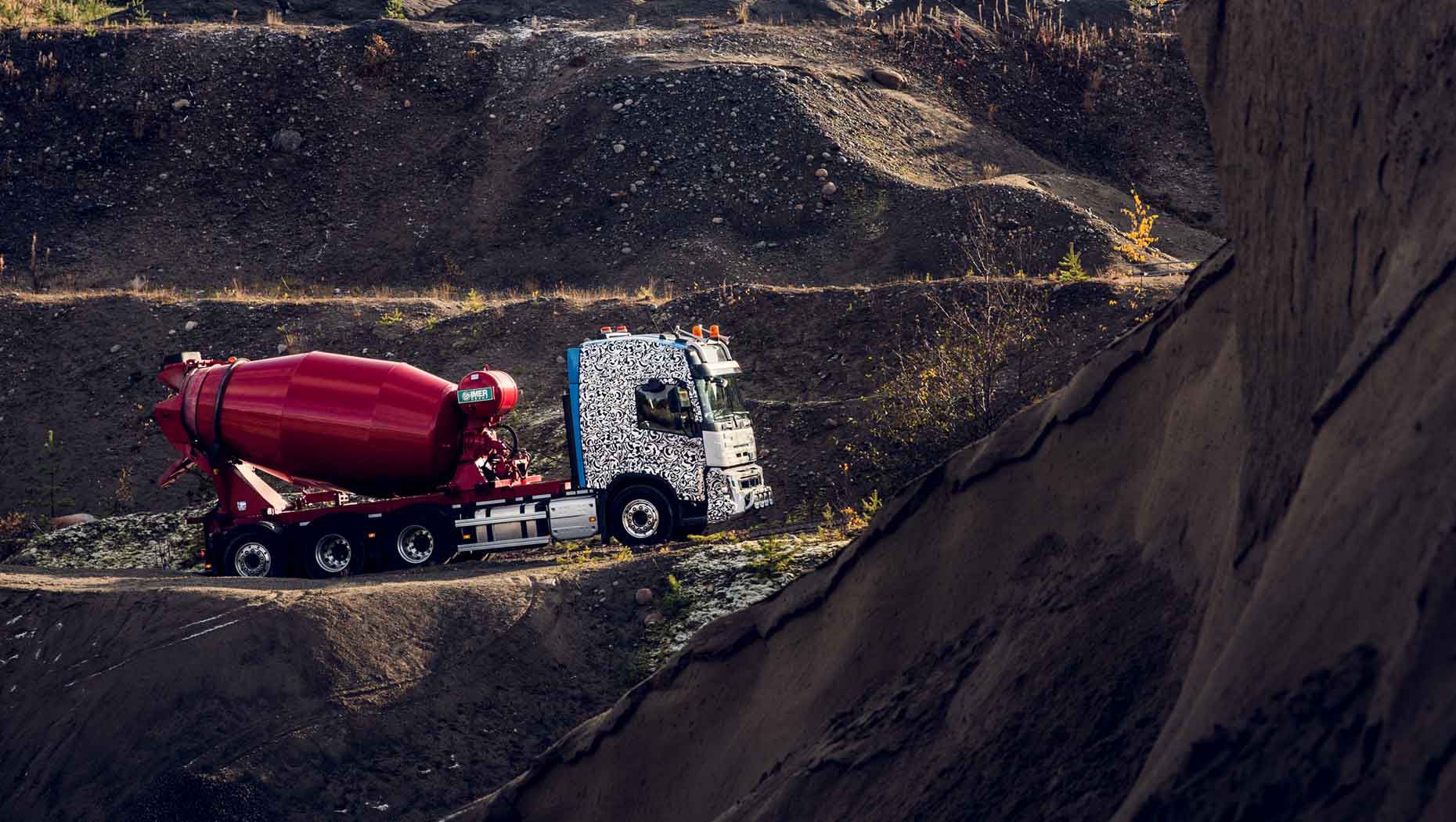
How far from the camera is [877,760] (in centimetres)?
505

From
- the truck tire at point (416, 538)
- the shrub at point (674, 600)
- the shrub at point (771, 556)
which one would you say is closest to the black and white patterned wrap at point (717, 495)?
the shrub at point (771, 556)

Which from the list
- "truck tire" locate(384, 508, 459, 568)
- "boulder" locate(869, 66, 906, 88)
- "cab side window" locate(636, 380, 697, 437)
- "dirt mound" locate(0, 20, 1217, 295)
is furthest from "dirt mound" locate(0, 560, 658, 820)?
"boulder" locate(869, 66, 906, 88)

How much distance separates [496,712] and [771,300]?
13.8m

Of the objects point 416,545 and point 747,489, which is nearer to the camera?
point 416,545

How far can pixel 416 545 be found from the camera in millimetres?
16531

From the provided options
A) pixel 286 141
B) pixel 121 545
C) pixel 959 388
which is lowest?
pixel 121 545

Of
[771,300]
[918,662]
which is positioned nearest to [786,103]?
[771,300]

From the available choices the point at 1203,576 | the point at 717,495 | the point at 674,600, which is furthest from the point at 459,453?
the point at 1203,576

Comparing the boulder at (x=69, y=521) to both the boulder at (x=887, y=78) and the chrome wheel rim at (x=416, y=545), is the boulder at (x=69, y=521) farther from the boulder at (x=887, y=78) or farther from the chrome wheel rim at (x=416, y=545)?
the boulder at (x=887, y=78)

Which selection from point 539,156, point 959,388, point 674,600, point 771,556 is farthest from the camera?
point 539,156

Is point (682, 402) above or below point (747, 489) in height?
above

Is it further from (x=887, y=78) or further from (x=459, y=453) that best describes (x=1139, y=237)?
(x=887, y=78)

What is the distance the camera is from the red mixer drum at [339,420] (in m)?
16.3

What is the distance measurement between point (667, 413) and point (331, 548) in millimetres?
4228
